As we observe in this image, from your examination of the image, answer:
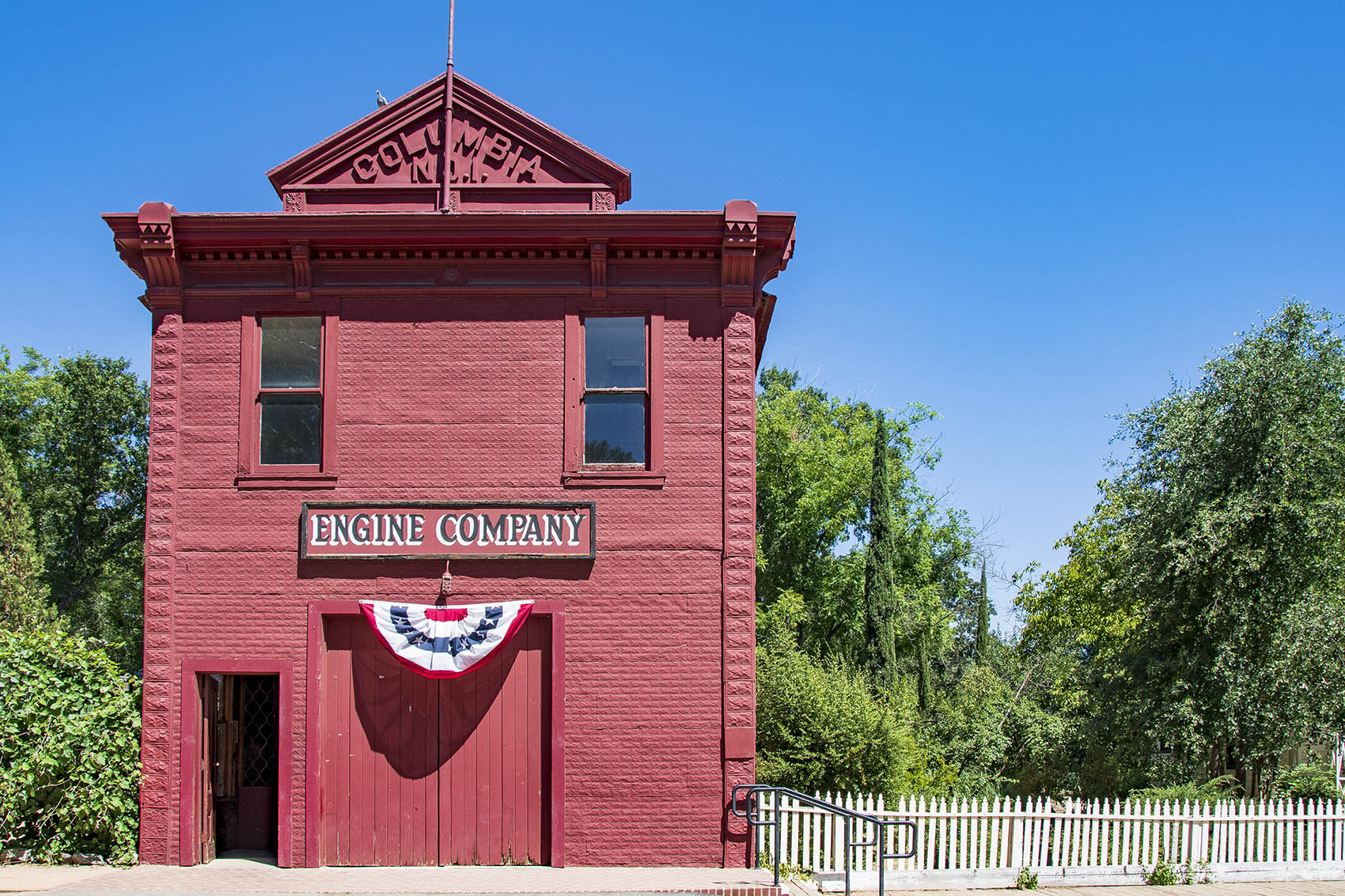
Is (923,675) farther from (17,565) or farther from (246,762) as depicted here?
(17,565)

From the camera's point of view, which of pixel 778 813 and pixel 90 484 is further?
pixel 90 484

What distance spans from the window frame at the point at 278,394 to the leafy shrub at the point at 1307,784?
14.0 metres

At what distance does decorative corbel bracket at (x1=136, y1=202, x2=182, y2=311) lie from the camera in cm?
1173

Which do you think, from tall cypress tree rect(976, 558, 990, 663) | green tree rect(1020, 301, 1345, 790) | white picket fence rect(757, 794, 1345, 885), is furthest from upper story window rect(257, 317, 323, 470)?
tall cypress tree rect(976, 558, 990, 663)

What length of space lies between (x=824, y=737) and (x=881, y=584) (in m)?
15.8

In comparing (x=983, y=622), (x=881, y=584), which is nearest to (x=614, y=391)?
(x=881, y=584)

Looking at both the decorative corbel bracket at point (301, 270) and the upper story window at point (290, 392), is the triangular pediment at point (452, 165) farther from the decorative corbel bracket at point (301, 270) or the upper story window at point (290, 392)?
the upper story window at point (290, 392)

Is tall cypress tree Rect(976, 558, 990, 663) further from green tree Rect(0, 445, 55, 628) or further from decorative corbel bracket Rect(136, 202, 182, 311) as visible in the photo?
decorative corbel bracket Rect(136, 202, 182, 311)

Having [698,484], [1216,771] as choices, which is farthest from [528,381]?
[1216,771]

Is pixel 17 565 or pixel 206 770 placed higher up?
pixel 17 565

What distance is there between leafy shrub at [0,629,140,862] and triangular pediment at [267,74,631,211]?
5.75 metres

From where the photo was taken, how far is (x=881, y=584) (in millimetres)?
31094

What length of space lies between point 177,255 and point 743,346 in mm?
6181

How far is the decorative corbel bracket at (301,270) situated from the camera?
11891 mm
